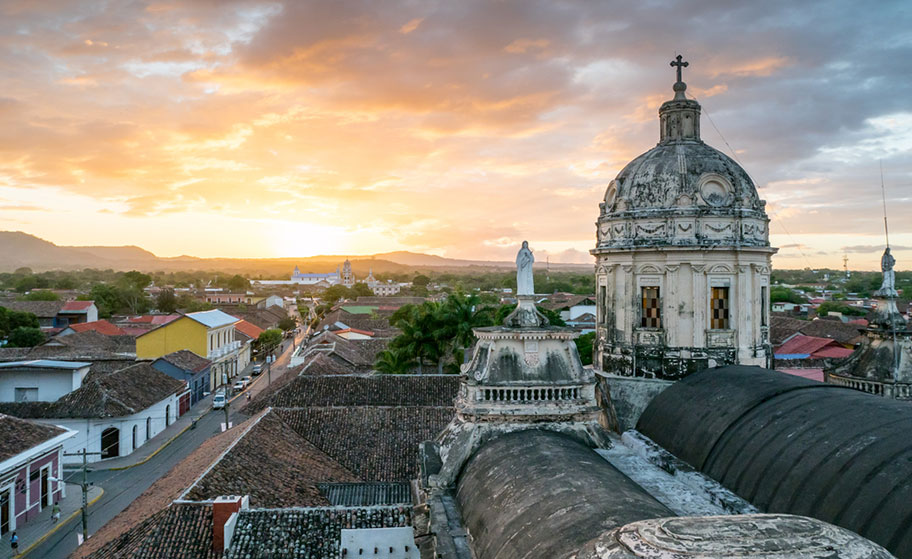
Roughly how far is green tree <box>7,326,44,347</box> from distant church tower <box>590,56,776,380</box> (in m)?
59.4

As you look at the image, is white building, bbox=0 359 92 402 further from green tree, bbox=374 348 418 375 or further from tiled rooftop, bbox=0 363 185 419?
green tree, bbox=374 348 418 375

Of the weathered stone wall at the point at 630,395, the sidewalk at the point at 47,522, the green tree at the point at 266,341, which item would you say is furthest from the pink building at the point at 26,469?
the green tree at the point at 266,341

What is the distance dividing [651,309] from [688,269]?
5.02ft

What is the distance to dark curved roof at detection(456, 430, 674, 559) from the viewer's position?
795 centimetres

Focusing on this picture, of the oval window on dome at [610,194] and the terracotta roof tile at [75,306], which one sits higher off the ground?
the oval window on dome at [610,194]

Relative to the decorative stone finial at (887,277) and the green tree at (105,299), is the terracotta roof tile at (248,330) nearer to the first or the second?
the green tree at (105,299)

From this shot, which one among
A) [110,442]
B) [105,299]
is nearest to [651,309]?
[110,442]

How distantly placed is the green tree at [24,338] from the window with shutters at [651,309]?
60182 mm

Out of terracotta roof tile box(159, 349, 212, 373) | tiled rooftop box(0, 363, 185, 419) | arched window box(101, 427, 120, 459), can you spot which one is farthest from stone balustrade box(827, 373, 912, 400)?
terracotta roof tile box(159, 349, 212, 373)

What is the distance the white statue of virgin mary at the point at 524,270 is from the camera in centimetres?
1500

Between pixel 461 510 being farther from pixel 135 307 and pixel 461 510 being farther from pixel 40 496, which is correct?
pixel 135 307

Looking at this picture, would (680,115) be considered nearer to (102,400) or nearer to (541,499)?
(541,499)

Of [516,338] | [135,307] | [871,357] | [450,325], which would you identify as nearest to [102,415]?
[450,325]

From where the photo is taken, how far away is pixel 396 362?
1516 inches
